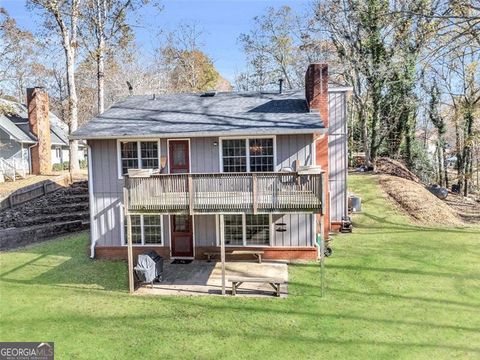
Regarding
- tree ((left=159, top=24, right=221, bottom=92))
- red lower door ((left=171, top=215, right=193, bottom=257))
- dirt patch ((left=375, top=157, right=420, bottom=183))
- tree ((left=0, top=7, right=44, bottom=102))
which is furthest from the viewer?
tree ((left=159, top=24, right=221, bottom=92))

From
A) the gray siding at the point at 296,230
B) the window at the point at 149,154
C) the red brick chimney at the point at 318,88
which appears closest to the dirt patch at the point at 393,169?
the red brick chimney at the point at 318,88

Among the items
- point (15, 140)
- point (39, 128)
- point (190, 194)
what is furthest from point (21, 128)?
point (190, 194)

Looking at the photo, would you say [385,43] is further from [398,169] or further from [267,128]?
[267,128]

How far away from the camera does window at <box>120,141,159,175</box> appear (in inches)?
498

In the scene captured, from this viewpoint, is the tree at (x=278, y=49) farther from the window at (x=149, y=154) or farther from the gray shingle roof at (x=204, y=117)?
the window at (x=149, y=154)

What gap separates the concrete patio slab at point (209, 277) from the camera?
1001 centimetres

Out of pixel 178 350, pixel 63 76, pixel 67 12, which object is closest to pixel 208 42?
pixel 63 76

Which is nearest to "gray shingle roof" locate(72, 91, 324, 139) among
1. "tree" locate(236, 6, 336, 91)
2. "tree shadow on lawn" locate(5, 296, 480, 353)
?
"tree shadow on lawn" locate(5, 296, 480, 353)

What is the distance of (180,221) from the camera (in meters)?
12.8

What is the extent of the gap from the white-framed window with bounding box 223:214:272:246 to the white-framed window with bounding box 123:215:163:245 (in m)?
2.50

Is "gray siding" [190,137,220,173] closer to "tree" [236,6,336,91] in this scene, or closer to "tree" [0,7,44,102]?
"tree" [0,7,44,102]

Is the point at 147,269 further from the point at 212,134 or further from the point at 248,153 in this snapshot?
the point at 248,153

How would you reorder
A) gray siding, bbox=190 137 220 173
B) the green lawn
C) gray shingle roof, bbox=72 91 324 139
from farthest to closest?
gray siding, bbox=190 137 220 173 → gray shingle roof, bbox=72 91 324 139 → the green lawn

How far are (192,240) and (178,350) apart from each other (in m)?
5.72
